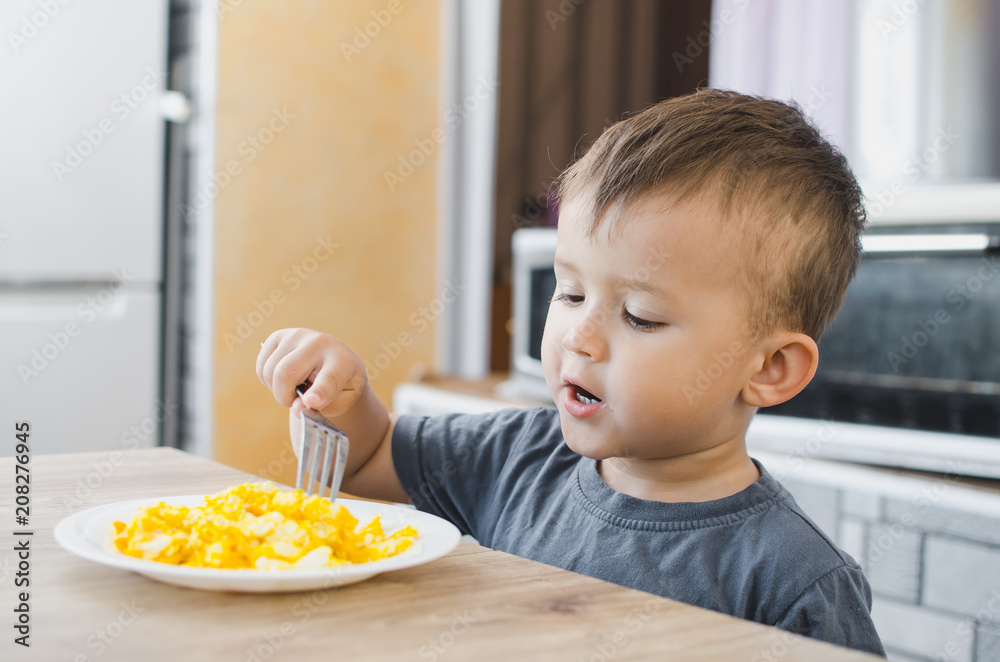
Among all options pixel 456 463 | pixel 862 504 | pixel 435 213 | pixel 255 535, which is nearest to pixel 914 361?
pixel 862 504

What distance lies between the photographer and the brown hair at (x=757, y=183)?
0.73m

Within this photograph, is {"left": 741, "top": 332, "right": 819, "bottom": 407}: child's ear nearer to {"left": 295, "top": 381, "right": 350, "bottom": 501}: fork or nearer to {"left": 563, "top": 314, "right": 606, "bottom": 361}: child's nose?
{"left": 563, "top": 314, "right": 606, "bottom": 361}: child's nose

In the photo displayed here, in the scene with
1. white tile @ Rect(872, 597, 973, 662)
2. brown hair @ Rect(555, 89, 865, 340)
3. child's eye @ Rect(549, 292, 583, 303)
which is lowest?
white tile @ Rect(872, 597, 973, 662)

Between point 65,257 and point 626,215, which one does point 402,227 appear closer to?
point 65,257

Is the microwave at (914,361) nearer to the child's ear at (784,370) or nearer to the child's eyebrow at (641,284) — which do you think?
the child's ear at (784,370)

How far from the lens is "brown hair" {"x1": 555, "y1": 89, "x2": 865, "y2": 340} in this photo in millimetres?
725

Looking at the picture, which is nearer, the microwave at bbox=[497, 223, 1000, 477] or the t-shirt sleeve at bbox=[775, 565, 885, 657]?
the t-shirt sleeve at bbox=[775, 565, 885, 657]

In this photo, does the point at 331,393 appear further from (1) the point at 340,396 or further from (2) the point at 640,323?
(2) the point at 640,323

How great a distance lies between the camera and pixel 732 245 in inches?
28.3

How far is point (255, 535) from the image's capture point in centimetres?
49

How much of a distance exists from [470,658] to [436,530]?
184 millimetres

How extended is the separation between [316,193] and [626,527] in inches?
72.2

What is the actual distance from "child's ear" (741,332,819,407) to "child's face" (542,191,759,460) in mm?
45

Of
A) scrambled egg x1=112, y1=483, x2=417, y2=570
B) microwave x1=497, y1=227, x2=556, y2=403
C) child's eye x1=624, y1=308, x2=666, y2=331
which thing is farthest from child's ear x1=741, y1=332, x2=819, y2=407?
microwave x1=497, y1=227, x2=556, y2=403
